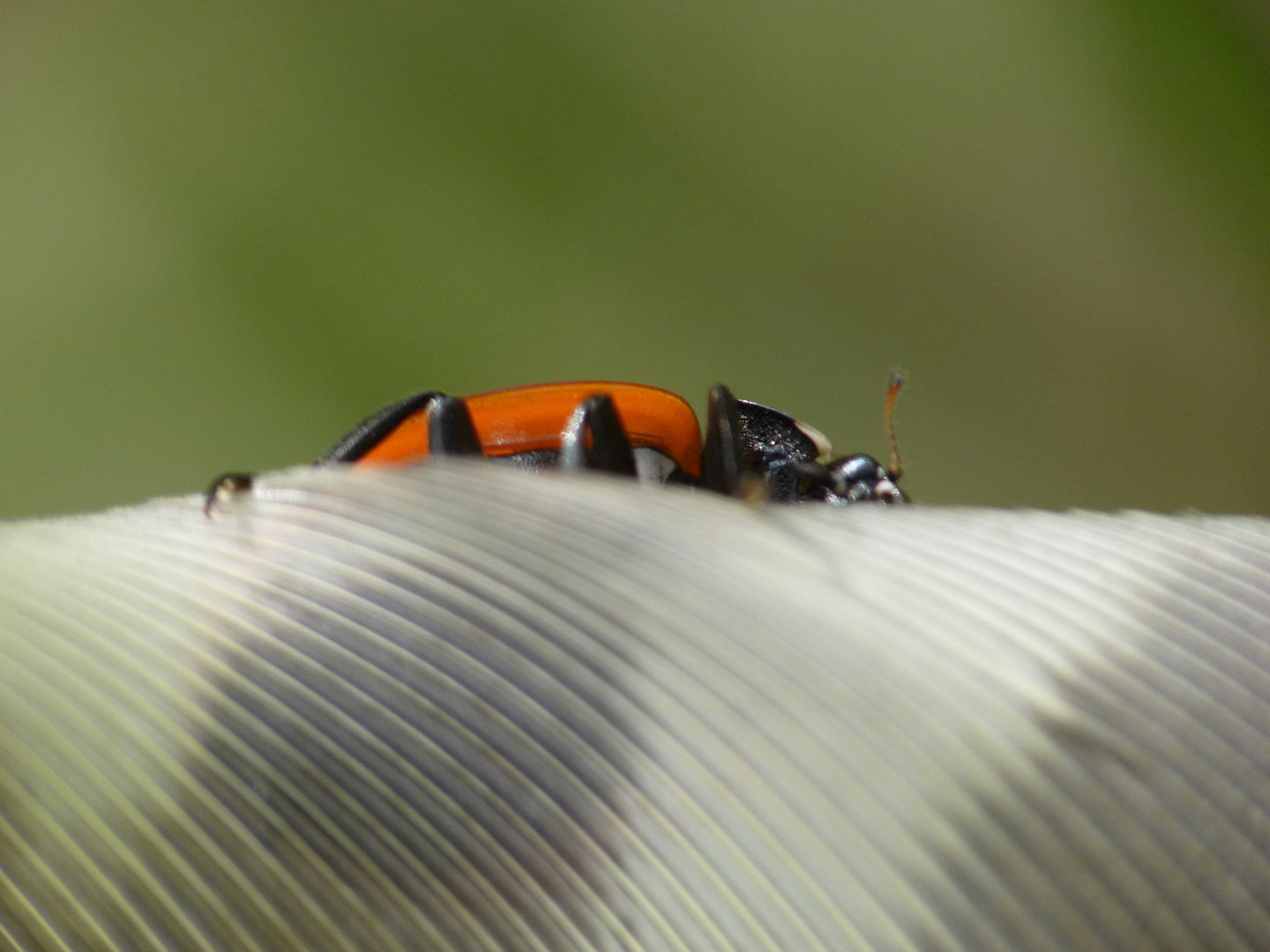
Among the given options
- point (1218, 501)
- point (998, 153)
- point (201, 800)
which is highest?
point (998, 153)

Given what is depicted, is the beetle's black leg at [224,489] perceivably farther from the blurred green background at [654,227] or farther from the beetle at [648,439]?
Result: the blurred green background at [654,227]

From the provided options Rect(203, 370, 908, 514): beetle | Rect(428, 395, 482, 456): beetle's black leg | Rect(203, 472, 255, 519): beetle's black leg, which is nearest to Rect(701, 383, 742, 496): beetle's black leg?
Rect(203, 370, 908, 514): beetle

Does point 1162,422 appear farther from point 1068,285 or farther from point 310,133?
point 310,133

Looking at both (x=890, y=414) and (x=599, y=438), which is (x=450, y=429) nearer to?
(x=599, y=438)

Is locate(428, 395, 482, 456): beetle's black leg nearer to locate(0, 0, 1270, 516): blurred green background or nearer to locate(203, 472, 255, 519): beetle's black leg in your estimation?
locate(0, 0, 1270, 516): blurred green background

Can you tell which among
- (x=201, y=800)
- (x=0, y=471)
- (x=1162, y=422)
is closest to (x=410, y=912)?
(x=201, y=800)

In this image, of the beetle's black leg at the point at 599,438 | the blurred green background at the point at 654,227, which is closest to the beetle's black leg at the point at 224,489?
Answer: the beetle's black leg at the point at 599,438
